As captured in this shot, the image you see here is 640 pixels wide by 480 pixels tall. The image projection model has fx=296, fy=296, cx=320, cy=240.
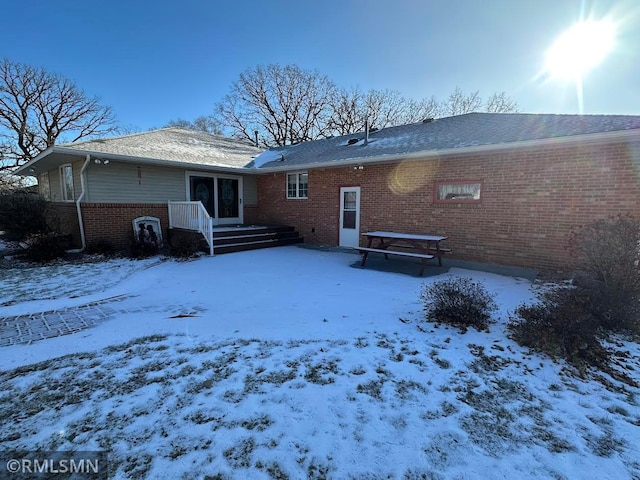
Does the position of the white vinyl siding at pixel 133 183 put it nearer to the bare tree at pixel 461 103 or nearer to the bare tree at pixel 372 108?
the bare tree at pixel 372 108

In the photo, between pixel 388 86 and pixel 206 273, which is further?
pixel 388 86

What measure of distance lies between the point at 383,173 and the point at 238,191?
6.34m

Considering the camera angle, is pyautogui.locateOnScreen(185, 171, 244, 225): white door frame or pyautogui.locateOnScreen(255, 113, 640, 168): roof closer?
pyautogui.locateOnScreen(255, 113, 640, 168): roof

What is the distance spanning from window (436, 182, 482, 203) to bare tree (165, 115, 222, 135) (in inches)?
1006

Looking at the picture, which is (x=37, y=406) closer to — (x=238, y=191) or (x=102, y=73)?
(x=238, y=191)

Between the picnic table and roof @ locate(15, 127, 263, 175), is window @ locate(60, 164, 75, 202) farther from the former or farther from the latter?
the picnic table

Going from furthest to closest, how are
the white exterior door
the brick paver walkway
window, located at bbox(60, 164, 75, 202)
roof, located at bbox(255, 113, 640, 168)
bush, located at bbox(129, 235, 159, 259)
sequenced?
window, located at bbox(60, 164, 75, 202) → the white exterior door → bush, located at bbox(129, 235, 159, 259) → roof, located at bbox(255, 113, 640, 168) → the brick paver walkway

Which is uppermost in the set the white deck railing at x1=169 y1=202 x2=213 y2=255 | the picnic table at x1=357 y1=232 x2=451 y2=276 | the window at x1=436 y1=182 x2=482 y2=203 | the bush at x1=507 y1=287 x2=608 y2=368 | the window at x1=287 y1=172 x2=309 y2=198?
the window at x1=287 y1=172 x2=309 y2=198

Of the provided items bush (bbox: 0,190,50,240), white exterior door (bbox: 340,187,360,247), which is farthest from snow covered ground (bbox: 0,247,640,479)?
bush (bbox: 0,190,50,240)

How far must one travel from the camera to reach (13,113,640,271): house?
6.08 metres

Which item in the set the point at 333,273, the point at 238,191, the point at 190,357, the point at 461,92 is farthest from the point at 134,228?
the point at 461,92

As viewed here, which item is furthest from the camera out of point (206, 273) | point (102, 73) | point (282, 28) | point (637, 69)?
point (102, 73)

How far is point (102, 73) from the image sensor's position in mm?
15016

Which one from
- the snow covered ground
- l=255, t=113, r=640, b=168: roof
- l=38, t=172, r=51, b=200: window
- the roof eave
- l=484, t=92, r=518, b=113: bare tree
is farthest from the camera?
l=484, t=92, r=518, b=113: bare tree
